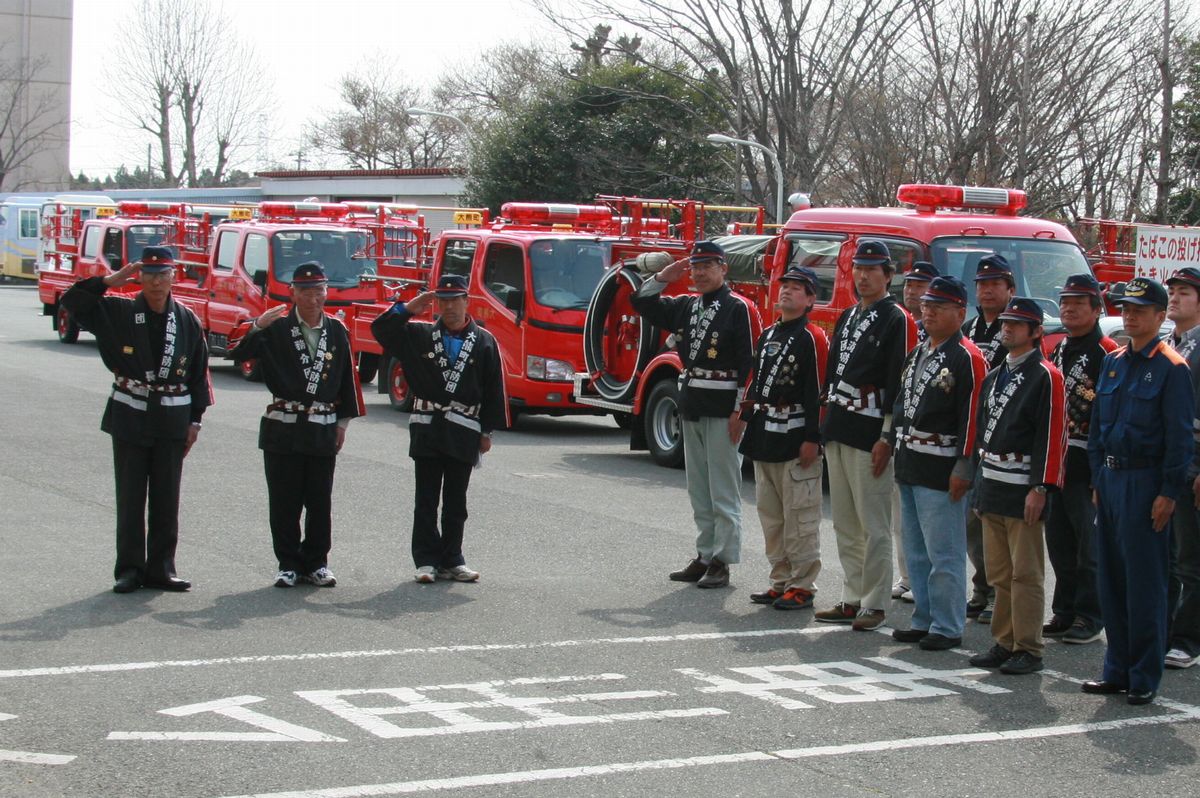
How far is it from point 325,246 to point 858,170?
8959 mm

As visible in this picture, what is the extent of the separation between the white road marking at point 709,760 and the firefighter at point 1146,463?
35 centimetres

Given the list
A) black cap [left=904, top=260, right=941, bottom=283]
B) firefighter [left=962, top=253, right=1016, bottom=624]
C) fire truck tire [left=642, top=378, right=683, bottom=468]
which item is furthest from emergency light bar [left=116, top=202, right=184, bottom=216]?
firefighter [left=962, top=253, right=1016, bottom=624]

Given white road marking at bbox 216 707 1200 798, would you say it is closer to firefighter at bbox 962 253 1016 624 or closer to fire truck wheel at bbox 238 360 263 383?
firefighter at bbox 962 253 1016 624

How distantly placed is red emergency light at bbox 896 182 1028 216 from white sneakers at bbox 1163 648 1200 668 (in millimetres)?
6058

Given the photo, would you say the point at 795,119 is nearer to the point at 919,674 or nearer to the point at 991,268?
the point at 991,268

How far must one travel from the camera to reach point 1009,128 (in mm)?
22281

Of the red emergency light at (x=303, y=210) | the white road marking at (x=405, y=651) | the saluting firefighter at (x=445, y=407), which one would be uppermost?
the red emergency light at (x=303, y=210)

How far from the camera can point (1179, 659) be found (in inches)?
283

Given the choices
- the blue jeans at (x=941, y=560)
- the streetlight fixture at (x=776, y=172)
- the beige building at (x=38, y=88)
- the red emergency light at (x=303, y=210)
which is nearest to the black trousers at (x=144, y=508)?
the blue jeans at (x=941, y=560)

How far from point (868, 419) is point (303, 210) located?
58.1 feet

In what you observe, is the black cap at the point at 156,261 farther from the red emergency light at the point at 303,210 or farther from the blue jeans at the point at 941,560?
the red emergency light at the point at 303,210

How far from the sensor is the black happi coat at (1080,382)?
7.46m

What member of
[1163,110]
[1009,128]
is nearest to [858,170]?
[1009,128]

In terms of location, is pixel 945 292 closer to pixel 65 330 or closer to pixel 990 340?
pixel 990 340
